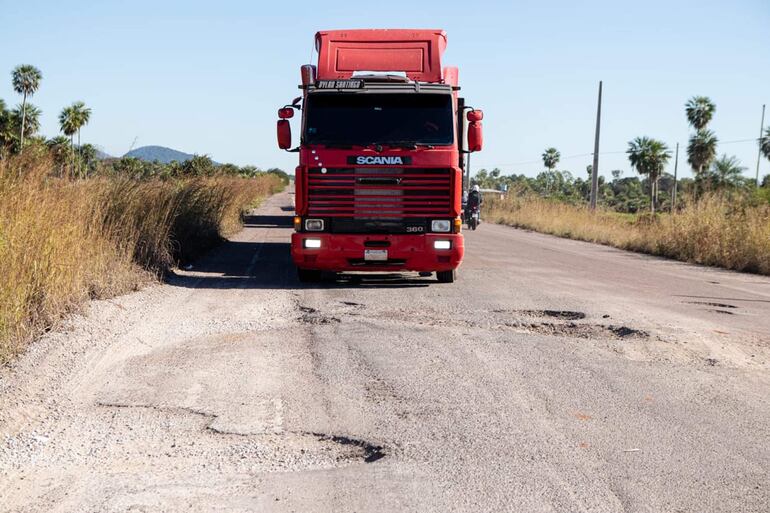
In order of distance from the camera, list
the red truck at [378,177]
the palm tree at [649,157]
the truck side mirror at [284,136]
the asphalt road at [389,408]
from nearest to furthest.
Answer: the asphalt road at [389,408]
the red truck at [378,177]
the truck side mirror at [284,136]
the palm tree at [649,157]

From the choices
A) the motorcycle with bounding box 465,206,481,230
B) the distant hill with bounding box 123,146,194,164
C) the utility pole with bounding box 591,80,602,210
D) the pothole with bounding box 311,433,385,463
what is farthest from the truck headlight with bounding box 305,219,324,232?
the utility pole with bounding box 591,80,602,210

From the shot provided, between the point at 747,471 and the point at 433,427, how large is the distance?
70.3 inches

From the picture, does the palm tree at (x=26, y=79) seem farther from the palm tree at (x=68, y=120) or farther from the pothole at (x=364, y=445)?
the pothole at (x=364, y=445)

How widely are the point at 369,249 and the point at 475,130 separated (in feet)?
8.13

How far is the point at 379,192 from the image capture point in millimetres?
11453

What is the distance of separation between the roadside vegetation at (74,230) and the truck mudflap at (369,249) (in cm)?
223

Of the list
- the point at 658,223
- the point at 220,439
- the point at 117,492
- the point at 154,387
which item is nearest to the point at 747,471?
the point at 220,439

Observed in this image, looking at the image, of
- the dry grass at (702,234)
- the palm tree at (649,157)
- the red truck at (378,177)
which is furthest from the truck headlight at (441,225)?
the palm tree at (649,157)

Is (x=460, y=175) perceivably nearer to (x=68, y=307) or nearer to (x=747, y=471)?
(x=68, y=307)

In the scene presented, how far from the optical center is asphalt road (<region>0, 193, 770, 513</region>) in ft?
13.2

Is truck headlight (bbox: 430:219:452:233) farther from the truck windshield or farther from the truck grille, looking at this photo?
the truck windshield

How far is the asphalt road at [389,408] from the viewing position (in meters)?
4.02

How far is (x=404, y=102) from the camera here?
38.4 feet

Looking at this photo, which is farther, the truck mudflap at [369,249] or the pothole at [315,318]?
the truck mudflap at [369,249]
